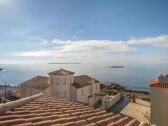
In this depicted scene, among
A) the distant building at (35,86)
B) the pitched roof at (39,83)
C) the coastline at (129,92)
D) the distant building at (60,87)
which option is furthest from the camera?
the coastline at (129,92)

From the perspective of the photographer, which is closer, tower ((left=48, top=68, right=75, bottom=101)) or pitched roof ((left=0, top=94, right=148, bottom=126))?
pitched roof ((left=0, top=94, right=148, bottom=126))

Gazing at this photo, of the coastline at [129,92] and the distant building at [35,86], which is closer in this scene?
the distant building at [35,86]

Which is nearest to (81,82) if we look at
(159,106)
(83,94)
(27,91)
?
(83,94)

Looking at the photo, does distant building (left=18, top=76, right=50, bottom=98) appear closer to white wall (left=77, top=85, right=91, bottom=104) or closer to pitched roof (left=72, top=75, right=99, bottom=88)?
pitched roof (left=72, top=75, right=99, bottom=88)

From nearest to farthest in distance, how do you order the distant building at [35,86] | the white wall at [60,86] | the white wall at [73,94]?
1. the distant building at [35,86]
2. the white wall at [60,86]
3. the white wall at [73,94]

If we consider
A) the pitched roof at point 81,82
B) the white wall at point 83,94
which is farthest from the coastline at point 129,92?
the white wall at point 83,94

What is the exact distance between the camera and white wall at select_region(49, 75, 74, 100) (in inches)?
1307

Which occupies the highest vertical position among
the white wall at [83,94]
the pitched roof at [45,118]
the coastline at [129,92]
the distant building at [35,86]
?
the pitched roof at [45,118]

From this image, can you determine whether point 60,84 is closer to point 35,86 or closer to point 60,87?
point 60,87

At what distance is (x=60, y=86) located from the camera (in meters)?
33.2

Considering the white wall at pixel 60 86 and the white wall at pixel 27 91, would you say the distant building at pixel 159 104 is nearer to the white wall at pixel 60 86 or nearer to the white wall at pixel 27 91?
the white wall at pixel 60 86

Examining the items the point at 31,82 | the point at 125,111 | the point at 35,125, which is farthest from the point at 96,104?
the point at 35,125

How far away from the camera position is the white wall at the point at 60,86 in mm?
33188

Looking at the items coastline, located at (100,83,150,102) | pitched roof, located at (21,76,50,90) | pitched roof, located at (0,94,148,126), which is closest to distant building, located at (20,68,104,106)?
pitched roof, located at (21,76,50,90)
